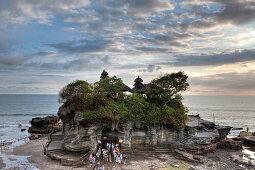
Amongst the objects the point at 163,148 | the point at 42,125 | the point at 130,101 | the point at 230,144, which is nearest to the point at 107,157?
the point at 130,101

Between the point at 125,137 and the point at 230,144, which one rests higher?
the point at 125,137

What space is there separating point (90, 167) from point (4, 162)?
550 inches

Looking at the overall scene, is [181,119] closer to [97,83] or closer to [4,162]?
[97,83]

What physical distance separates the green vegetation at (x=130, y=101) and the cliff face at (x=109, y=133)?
3.55ft

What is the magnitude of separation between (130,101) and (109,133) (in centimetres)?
628

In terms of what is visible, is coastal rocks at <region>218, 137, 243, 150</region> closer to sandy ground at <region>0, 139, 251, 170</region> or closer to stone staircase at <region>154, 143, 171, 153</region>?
sandy ground at <region>0, 139, 251, 170</region>

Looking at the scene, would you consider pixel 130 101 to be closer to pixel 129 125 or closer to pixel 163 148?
pixel 129 125

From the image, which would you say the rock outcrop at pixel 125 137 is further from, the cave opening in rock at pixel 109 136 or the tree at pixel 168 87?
the tree at pixel 168 87

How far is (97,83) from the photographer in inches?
1316

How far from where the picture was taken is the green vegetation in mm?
27672

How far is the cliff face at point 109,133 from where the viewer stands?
2763 centimetres

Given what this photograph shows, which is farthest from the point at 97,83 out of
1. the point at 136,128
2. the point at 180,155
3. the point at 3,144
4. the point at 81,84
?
the point at 3,144

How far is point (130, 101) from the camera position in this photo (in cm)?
3125

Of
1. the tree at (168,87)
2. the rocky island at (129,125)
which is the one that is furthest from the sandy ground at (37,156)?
the tree at (168,87)
